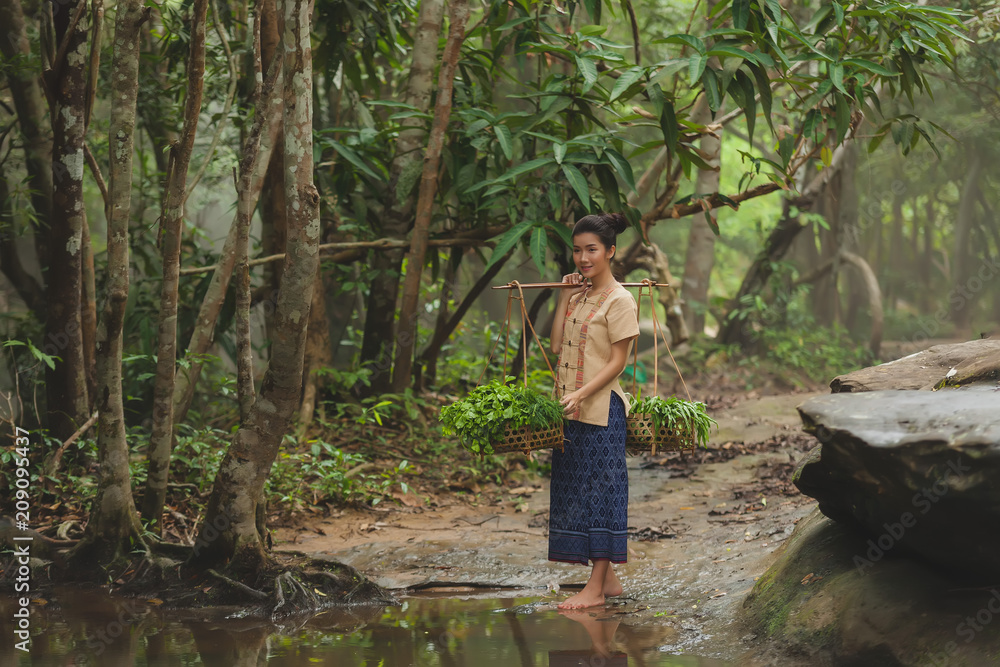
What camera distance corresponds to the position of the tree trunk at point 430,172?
19.1 feet

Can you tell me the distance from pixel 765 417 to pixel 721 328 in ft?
15.6

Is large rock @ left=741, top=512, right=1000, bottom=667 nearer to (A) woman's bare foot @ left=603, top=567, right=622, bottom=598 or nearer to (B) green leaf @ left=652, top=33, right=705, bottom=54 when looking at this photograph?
(A) woman's bare foot @ left=603, top=567, right=622, bottom=598

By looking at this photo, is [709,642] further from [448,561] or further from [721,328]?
[721,328]

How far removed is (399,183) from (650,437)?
10.2 feet

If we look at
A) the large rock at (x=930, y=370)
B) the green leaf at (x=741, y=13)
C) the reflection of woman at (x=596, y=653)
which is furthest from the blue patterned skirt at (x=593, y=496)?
the green leaf at (x=741, y=13)

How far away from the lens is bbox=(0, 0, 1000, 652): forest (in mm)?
4043

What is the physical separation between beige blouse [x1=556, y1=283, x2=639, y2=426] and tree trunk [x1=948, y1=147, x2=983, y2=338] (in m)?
17.9

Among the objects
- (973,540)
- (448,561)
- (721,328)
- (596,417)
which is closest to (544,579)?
(448,561)

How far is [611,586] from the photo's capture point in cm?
405

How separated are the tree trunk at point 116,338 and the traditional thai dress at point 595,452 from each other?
2.11 m

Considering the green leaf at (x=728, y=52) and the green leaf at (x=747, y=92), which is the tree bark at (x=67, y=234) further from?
the green leaf at (x=747, y=92)

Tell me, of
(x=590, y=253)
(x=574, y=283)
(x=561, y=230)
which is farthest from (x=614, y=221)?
(x=561, y=230)

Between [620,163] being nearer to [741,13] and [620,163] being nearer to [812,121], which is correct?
[741,13]

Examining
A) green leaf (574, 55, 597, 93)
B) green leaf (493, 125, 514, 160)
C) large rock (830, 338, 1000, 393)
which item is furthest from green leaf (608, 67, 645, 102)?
large rock (830, 338, 1000, 393)
